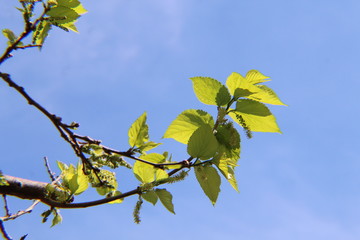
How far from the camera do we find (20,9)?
192cm

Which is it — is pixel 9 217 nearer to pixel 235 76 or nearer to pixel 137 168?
pixel 137 168

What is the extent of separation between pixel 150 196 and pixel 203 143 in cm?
39

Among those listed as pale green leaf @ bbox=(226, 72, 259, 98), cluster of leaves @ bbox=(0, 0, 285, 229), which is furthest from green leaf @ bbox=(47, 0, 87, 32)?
pale green leaf @ bbox=(226, 72, 259, 98)

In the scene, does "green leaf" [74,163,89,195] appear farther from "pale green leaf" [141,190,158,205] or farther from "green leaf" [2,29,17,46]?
"green leaf" [2,29,17,46]

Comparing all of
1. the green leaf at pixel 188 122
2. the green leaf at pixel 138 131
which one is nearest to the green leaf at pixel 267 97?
the green leaf at pixel 188 122

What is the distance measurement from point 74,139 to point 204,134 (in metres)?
0.62

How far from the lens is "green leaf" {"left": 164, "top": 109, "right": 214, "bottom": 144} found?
184 cm

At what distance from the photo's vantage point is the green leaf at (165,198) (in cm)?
185

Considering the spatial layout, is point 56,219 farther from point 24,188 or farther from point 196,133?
point 196,133

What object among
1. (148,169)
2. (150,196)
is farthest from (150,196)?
(148,169)

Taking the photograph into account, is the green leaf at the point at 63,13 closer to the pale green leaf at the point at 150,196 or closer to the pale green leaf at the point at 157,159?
the pale green leaf at the point at 157,159

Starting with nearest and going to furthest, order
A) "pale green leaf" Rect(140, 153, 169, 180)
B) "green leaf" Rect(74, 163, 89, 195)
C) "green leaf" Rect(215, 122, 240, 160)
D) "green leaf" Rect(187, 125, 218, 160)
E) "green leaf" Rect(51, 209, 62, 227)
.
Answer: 1. "green leaf" Rect(187, 125, 218, 160)
2. "green leaf" Rect(215, 122, 240, 160)
3. "pale green leaf" Rect(140, 153, 169, 180)
4. "green leaf" Rect(74, 163, 89, 195)
5. "green leaf" Rect(51, 209, 62, 227)

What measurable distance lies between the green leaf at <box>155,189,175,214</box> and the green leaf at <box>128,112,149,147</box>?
0.27 metres

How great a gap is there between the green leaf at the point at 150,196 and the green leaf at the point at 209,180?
0.25 meters
